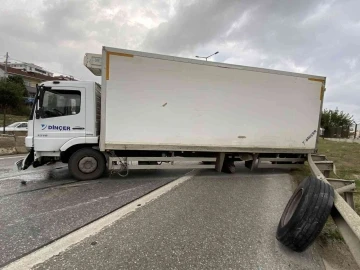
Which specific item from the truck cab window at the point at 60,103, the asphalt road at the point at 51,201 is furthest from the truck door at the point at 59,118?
the asphalt road at the point at 51,201

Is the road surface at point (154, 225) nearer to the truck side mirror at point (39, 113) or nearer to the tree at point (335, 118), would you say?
the truck side mirror at point (39, 113)

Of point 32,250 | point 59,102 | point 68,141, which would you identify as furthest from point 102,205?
point 59,102

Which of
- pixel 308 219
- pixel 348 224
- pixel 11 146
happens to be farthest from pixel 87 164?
pixel 11 146

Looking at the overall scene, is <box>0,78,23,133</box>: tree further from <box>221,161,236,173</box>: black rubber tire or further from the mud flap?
<box>221,161,236,173</box>: black rubber tire

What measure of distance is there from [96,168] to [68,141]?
980mm

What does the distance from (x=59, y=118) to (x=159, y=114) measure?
98.7 inches

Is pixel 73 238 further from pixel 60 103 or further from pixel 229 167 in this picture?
pixel 229 167

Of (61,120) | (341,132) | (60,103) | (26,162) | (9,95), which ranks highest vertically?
(9,95)

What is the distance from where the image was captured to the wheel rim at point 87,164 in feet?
19.9

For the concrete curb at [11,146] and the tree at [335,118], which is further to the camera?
the tree at [335,118]

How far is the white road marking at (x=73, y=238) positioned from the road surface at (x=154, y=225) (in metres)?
0.09

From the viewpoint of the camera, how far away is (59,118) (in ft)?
19.4

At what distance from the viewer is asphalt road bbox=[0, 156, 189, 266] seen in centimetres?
314

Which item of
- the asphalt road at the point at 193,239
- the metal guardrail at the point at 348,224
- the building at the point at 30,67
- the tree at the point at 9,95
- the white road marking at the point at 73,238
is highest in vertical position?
the building at the point at 30,67
